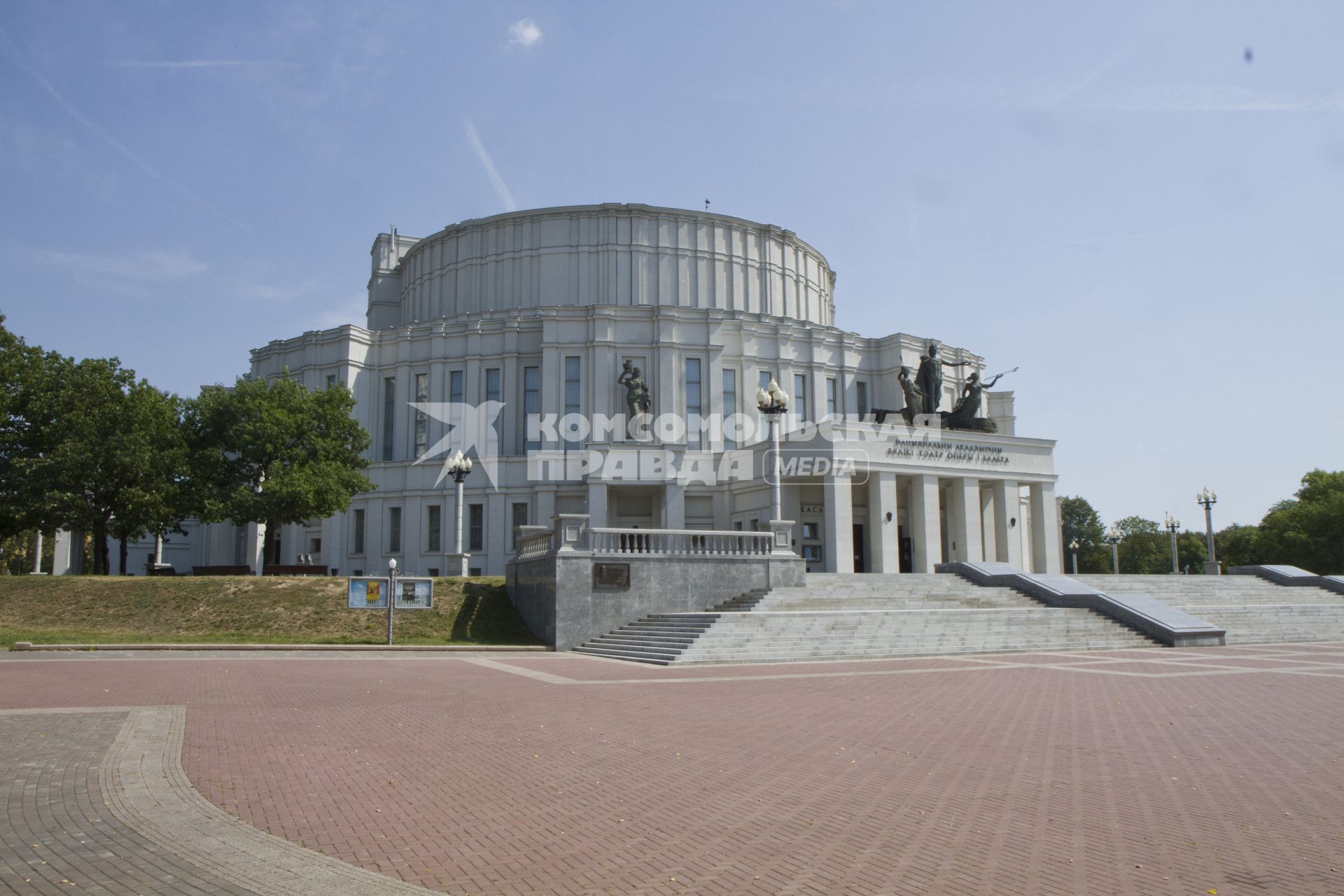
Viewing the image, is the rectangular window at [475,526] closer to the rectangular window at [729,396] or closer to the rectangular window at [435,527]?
the rectangular window at [435,527]

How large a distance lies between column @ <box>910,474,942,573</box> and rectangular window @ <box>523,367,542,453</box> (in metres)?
21.8

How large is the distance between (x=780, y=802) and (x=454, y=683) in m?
11.9

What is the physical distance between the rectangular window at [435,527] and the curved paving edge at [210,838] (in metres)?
43.3

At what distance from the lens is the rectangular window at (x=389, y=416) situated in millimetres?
57500

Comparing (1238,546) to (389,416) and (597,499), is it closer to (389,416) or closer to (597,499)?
(597,499)

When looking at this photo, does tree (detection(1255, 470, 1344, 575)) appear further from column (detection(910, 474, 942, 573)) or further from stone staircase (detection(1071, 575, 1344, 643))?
column (detection(910, 474, 942, 573))

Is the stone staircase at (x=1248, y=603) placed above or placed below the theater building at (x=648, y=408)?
below

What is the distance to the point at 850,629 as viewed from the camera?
27.1 m

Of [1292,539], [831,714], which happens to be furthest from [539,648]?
[1292,539]

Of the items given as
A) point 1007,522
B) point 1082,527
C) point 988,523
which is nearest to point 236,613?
point 1007,522

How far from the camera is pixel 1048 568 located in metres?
46.8

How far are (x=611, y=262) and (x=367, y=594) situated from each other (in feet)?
114

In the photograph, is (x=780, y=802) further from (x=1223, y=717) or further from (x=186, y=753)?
(x=1223, y=717)

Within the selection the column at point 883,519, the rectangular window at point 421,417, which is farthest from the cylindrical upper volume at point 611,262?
the column at point 883,519
